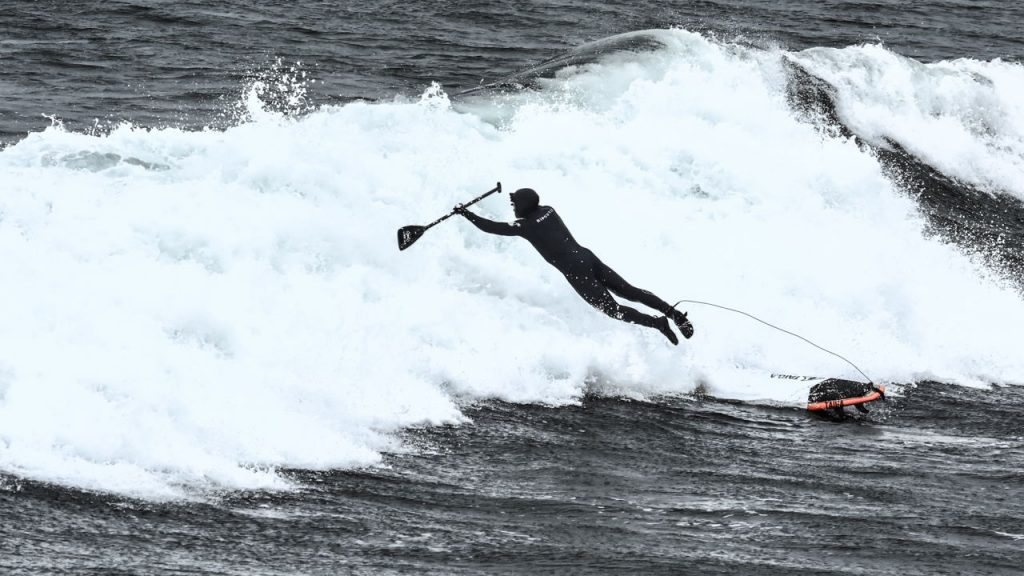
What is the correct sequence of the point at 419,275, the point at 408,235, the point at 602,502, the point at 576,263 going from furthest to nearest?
the point at 419,275, the point at 576,263, the point at 408,235, the point at 602,502

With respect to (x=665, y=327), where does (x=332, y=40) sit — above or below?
above

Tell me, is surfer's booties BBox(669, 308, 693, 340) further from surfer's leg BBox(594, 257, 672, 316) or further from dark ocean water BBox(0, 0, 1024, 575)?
dark ocean water BBox(0, 0, 1024, 575)

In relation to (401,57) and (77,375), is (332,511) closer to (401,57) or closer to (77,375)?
(77,375)

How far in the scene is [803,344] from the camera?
11.8 metres

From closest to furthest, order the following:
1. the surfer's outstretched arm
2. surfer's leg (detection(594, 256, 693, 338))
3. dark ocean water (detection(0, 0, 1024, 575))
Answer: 1. dark ocean water (detection(0, 0, 1024, 575))
2. the surfer's outstretched arm
3. surfer's leg (detection(594, 256, 693, 338))

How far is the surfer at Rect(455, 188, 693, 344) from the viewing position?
1009 centimetres

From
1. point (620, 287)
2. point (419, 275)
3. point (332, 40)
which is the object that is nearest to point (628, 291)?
point (620, 287)

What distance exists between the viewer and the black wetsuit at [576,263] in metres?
10.1

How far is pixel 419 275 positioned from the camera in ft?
35.1

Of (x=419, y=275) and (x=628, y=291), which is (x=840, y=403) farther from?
(x=419, y=275)

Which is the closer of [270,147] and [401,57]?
[270,147]

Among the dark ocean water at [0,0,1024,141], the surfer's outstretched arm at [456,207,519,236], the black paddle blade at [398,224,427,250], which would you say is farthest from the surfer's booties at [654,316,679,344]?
the dark ocean water at [0,0,1024,141]

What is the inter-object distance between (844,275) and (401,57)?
27.9ft

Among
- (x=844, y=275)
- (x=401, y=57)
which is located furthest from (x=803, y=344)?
(x=401, y=57)
